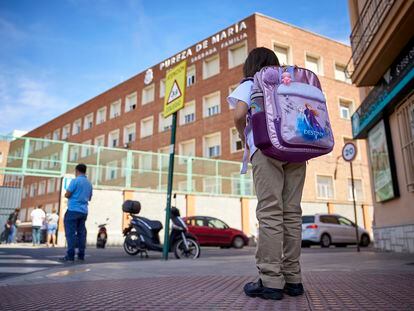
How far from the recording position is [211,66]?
1240 inches

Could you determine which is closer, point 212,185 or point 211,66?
point 212,185

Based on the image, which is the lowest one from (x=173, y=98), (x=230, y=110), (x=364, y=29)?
(x=173, y=98)

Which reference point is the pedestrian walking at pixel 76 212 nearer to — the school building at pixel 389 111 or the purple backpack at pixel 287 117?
the purple backpack at pixel 287 117

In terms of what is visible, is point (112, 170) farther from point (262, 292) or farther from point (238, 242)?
point (262, 292)

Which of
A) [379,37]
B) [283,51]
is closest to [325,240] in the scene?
[379,37]

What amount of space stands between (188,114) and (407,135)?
2462 centimetres

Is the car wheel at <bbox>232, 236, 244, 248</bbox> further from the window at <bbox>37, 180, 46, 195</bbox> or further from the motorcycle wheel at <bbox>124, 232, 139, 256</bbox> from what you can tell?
the window at <bbox>37, 180, 46, 195</bbox>

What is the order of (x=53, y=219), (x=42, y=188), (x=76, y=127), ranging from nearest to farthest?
(x=53, y=219) → (x=42, y=188) → (x=76, y=127)

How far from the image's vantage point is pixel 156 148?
112 feet

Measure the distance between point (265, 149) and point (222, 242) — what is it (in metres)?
15.5

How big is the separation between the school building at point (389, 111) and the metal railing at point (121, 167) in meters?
11.8

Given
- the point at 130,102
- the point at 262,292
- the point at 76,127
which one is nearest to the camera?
the point at 262,292

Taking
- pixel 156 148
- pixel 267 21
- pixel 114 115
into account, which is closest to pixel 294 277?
pixel 267 21

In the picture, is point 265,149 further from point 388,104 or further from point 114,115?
point 114,115
